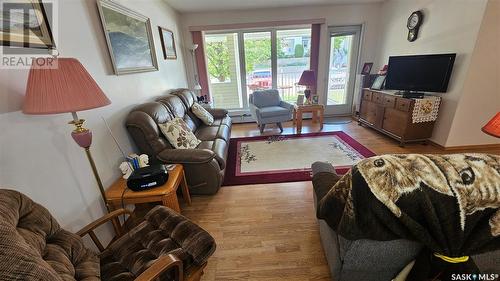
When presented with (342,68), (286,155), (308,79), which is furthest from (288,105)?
(342,68)

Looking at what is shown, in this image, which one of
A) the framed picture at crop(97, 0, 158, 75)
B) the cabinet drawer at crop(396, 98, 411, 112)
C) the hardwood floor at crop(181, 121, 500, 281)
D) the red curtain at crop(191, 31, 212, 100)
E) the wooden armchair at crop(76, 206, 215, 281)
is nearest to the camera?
the wooden armchair at crop(76, 206, 215, 281)

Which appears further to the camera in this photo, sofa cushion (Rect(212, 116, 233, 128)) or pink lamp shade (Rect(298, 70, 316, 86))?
pink lamp shade (Rect(298, 70, 316, 86))

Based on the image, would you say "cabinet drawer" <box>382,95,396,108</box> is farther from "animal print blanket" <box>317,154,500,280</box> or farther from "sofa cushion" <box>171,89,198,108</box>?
"sofa cushion" <box>171,89,198,108</box>

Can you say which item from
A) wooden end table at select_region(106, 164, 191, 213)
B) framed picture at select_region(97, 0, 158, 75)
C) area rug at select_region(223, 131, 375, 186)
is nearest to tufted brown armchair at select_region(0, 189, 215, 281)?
wooden end table at select_region(106, 164, 191, 213)

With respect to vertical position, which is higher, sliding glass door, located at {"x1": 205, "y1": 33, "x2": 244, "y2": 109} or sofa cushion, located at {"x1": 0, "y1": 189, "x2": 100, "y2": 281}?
sliding glass door, located at {"x1": 205, "y1": 33, "x2": 244, "y2": 109}

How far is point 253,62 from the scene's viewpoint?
4602mm

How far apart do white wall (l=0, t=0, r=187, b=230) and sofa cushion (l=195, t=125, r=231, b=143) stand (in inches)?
38.1

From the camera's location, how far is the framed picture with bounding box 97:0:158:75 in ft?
6.19

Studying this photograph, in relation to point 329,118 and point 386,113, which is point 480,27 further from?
point 329,118

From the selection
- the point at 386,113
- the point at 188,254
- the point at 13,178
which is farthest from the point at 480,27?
the point at 13,178

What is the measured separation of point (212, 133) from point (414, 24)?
3709mm

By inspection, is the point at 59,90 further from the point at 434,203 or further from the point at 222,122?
the point at 222,122

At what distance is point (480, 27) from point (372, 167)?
3152 millimetres

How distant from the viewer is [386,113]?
11.3ft
